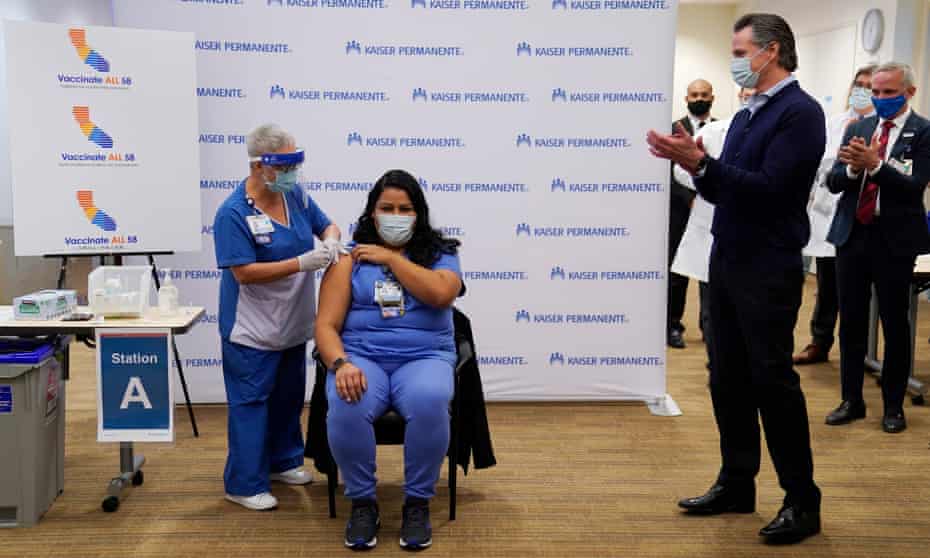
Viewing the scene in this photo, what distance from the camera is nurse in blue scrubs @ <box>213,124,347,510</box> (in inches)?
118

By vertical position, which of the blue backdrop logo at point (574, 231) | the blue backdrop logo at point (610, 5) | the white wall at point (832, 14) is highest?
the white wall at point (832, 14)

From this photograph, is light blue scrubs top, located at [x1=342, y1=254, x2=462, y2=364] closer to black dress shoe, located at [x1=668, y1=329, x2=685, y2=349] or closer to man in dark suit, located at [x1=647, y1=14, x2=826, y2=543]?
man in dark suit, located at [x1=647, y1=14, x2=826, y2=543]

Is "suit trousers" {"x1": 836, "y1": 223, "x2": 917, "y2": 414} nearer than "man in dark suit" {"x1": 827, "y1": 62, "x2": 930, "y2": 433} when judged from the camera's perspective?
No

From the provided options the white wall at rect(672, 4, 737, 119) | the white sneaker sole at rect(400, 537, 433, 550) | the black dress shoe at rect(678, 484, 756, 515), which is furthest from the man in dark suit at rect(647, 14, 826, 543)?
the white wall at rect(672, 4, 737, 119)

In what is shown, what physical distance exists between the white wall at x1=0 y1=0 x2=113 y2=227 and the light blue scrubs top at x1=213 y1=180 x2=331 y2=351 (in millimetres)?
3438

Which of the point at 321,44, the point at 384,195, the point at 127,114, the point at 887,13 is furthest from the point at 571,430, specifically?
the point at 887,13

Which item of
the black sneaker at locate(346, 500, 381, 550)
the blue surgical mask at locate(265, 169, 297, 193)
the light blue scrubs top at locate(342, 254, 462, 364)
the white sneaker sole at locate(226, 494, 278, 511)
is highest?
the blue surgical mask at locate(265, 169, 297, 193)

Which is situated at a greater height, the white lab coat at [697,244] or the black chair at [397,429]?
the white lab coat at [697,244]

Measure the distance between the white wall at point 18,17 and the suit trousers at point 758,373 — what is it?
464 cm

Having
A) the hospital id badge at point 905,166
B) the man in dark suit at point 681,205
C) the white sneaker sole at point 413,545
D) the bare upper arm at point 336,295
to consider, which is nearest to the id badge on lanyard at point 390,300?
the bare upper arm at point 336,295

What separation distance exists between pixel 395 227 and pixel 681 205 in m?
3.21

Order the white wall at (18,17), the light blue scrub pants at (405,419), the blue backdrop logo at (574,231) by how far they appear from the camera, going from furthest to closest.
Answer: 1. the white wall at (18,17)
2. the blue backdrop logo at (574,231)
3. the light blue scrub pants at (405,419)

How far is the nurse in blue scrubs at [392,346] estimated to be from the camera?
282 centimetres

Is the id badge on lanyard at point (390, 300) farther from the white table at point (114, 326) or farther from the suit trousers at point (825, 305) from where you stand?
the suit trousers at point (825, 305)
